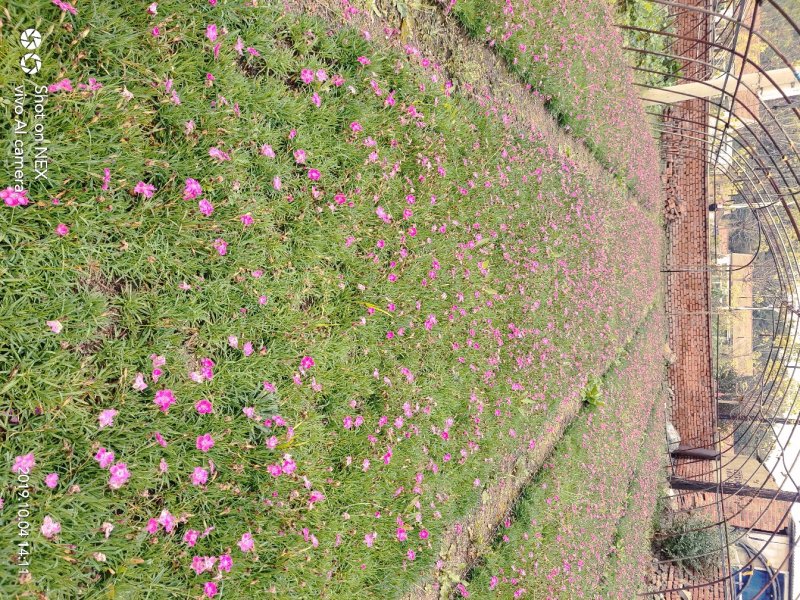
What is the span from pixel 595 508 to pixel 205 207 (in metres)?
7.62

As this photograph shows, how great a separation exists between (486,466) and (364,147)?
10.6 ft

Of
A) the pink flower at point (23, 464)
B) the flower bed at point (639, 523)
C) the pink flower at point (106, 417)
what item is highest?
the pink flower at point (106, 417)

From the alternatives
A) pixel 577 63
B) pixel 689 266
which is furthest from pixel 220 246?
pixel 689 266

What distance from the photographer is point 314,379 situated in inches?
127

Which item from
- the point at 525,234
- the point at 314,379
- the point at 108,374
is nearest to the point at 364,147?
the point at 314,379

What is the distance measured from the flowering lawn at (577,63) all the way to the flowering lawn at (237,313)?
62.0 inches

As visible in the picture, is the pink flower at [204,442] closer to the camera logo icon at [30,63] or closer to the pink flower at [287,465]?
the pink flower at [287,465]

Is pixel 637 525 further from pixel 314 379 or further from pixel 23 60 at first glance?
pixel 23 60

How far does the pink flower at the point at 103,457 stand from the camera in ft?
7.00

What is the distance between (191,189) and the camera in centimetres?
256

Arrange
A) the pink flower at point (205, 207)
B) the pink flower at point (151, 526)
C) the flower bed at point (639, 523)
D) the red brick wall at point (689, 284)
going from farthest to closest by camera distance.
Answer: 1. the red brick wall at point (689, 284)
2. the flower bed at point (639, 523)
3. the pink flower at point (205, 207)
4. the pink flower at point (151, 526)

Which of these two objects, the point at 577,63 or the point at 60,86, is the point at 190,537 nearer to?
the point at 60,86

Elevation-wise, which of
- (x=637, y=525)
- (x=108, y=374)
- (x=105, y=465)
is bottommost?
(x=637, y=525)

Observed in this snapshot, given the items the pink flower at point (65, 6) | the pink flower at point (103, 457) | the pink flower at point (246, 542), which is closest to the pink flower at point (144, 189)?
the pink flower at point (65, 6)
